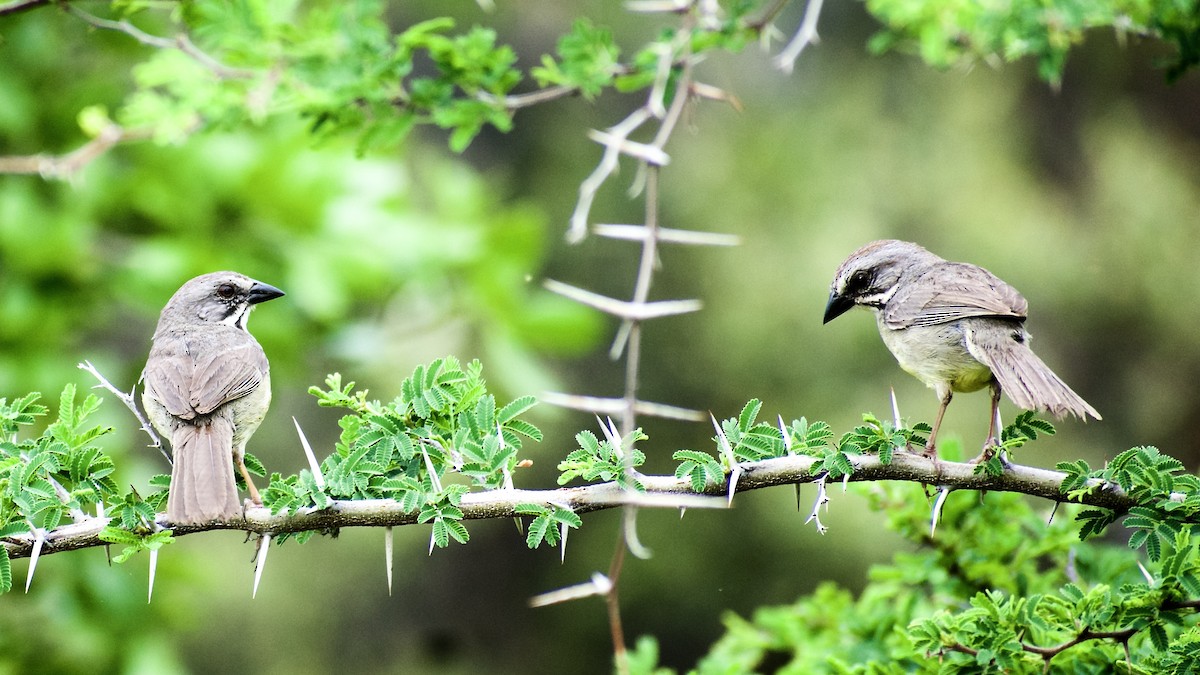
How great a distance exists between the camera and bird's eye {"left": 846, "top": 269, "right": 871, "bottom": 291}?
445cm

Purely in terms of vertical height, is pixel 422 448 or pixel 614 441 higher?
pixel 614 441

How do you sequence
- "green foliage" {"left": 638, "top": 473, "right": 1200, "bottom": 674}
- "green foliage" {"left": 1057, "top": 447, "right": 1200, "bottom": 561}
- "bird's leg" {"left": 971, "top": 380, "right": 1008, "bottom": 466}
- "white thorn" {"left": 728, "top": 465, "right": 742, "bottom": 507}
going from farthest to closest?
"bird's leg" {"left": 971, "top": 380, "right": 1008, "bottom": 466} → "green foliage" {"left": 638, "top": 473, "right": 1200, "bottom": 674} → "green foliage" {"left": 1057, "top": 447, "right": 1200, "bottom": 561} → "white thorn" {"left": 728, "top": 465, "right": 742, "bottom": 507}

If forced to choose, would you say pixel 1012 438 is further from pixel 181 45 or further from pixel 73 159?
pixel 73 159

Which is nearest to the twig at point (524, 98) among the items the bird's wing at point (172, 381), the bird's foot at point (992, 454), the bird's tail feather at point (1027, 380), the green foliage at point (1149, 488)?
the bird's wing at point (172, 381)

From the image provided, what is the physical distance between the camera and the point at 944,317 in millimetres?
4172

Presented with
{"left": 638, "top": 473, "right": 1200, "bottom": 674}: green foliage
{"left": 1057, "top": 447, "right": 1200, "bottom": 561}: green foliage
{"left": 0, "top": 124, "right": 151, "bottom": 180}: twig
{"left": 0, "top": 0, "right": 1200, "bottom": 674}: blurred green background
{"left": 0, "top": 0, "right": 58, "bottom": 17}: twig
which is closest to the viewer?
{"left": 1057, "top": 447, "right": 1200, "bottom": 561}: green foliage

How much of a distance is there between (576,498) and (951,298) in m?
1.85

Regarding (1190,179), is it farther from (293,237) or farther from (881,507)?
(293,237)

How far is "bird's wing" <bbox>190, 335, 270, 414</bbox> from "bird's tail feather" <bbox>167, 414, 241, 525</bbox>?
0.63ft

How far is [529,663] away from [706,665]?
7.44m

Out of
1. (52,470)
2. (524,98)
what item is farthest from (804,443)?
(52,470)

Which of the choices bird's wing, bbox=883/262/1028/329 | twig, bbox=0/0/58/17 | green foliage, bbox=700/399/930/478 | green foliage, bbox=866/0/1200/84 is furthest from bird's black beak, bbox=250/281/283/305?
green foliage, bbox=866/0/1200/84

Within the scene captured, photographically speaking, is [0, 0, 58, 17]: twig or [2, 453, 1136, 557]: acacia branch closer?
[2, 453, 1136, 557]: acacia branch

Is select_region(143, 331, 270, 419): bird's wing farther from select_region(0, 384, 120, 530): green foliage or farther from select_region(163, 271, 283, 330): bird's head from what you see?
select_region(0, 384, 120, 530): green foliage
